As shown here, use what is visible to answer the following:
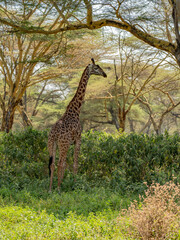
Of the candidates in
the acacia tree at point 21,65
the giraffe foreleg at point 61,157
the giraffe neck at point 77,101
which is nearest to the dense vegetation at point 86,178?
the giraffe foreleg at point 61,157

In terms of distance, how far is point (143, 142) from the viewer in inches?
264

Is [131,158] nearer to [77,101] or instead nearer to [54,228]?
[77,101]

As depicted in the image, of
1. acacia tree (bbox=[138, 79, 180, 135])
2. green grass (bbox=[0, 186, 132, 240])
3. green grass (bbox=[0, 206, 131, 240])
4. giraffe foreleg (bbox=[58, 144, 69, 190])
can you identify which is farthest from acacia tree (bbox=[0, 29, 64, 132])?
green grass (bbox=[0, 206, 131, 240])

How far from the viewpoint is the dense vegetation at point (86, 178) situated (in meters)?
4.11

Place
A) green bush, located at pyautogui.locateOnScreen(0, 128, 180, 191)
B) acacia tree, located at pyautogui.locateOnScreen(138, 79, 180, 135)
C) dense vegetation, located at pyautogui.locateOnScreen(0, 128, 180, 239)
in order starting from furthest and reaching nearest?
acacia tree, located at pyautogui.locateOnScreen(138, 79, 180, 135)
green bush, located at pyautogui.locateOnScreen(0, 128, 180, 191)
dense vegetation, located at pyautogui.locateOnScreen(0, 128, 180, 239)

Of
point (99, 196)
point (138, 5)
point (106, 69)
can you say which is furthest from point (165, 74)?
point (99, 196)

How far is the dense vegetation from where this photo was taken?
4.11 m

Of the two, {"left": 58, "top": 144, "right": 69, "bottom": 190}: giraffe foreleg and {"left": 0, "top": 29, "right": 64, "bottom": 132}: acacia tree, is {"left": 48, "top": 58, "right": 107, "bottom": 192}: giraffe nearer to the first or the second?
{"left": 58, "top": 144, "right": 69, "bottom": 190}: giraffe foreleg

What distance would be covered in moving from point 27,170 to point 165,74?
496 inches

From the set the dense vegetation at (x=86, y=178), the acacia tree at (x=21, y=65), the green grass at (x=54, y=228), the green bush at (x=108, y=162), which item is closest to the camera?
the green grass at (x=54, y=228)

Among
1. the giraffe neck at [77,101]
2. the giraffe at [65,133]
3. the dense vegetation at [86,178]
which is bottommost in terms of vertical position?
the dense vegetation at [86,178]

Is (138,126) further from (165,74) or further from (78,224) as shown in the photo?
(78,224)

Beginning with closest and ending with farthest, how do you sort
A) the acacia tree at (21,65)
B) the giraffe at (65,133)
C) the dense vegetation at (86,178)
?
A: the dense vegetation at (86,178) → the giraffe at (65,133) → the acacia tree at (21,65)

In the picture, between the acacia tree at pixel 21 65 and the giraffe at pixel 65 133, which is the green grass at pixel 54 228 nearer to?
the giraffe at pixel 65 133
